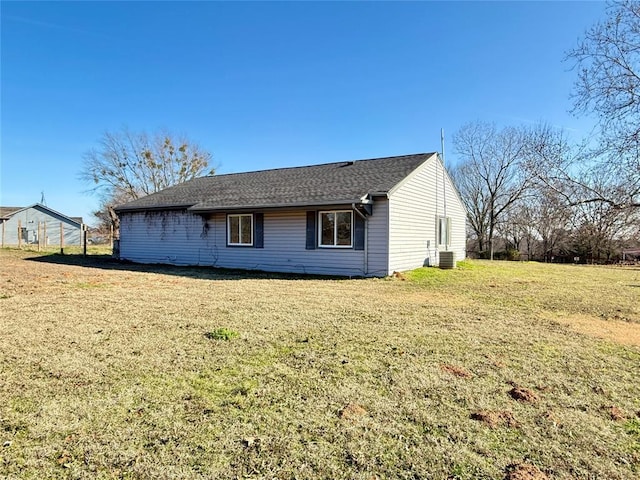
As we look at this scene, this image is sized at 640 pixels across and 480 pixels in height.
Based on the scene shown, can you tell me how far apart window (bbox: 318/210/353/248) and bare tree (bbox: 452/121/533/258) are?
20568 millimetres

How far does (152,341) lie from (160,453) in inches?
99.5

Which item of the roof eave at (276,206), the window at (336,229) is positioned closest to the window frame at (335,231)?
the window at (336,229)

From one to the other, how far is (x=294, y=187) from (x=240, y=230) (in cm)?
260

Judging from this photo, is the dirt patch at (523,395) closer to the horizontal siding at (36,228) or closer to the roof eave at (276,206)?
the roof eave at (276,206)

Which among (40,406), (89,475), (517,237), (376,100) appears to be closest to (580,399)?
(89,475)

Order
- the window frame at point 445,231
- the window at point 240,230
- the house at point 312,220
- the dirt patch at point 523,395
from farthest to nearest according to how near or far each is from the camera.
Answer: the window frame at point 445,231
the window at point 240,230
the house at point 312,220
the dirt patch at point 523,395

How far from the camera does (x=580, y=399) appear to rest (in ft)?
9.78

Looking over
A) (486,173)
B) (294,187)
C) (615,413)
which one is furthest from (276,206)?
(486,173)

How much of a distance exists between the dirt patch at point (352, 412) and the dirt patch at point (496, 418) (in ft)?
2.67

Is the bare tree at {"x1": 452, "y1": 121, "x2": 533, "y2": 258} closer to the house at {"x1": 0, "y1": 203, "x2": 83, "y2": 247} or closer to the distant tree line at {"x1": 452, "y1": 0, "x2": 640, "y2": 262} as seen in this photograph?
the distant tree line at {"x1": 452, "y1": 0, "x2": 640, "y2": 262}

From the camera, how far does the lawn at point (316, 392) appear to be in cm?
212

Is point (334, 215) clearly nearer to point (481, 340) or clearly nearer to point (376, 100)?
point (481, 340)

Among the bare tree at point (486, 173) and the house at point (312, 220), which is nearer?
the house at point (312, 220)

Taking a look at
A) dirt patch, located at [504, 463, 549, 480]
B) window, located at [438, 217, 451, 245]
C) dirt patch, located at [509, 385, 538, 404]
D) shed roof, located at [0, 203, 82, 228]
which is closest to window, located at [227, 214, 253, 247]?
window, located at [438, 217, 451, 245]
